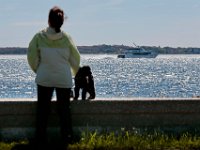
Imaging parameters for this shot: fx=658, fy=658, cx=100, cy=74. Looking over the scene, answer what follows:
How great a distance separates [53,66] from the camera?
868 cm

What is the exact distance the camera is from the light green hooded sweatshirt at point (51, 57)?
8.68 m

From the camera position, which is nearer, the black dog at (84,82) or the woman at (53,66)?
the woman at (53,66)

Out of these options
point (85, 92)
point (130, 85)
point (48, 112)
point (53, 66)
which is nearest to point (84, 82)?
point (85, 92)

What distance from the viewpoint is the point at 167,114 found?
9.41 m

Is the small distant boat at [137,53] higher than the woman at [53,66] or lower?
lower

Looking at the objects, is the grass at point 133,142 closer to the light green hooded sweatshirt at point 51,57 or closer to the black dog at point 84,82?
the black dog at point 84,82

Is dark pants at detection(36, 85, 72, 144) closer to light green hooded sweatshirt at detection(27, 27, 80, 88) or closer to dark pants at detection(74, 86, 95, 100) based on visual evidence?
light green hooded sweatshirt at detection(27, 27, 80, 88)

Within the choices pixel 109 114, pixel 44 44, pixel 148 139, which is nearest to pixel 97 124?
pixel 109 114

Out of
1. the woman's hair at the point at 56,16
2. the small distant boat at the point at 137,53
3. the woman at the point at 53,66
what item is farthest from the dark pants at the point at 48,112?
the small distant boat at the point at 137,53

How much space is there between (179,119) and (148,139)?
2.29ft

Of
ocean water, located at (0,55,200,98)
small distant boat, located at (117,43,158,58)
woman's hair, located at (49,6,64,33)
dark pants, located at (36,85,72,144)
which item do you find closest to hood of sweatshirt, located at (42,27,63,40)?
woman's hair, located at (49,6,64,33)

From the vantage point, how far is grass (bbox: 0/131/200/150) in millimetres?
8633

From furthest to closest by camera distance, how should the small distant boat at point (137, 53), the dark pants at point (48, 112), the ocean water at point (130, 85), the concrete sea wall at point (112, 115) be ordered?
the small distant boat at point (137, 53), the ocean water at point (130, 85), the concrete sea wall at point (112, 115), the dark pants at point (48, 112)

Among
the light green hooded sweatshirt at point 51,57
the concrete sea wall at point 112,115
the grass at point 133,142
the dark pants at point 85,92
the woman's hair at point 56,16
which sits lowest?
the grass at point 133,142
